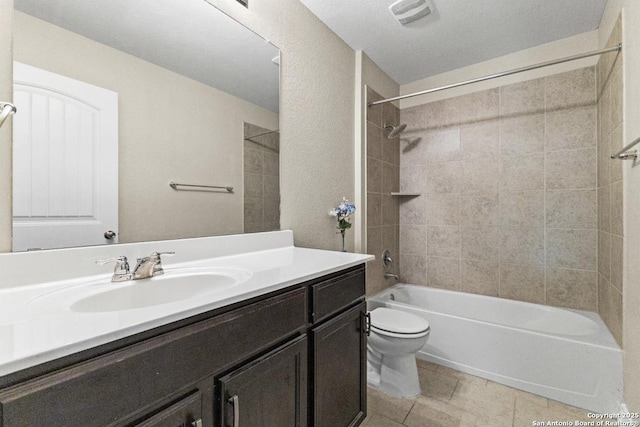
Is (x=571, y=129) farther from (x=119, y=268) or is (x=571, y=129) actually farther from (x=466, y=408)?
(x=119, y=268)

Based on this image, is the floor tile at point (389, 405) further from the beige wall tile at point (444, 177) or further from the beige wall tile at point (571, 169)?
the beige wall tile at point (571, 169)

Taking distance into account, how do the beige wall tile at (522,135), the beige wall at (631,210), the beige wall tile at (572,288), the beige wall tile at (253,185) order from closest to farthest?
1. the beige wall at (631,210)
2. the beige wall tile at (253,185)
3. the beige wall tile at (572,288)
4. the beige wall tile at (522,135)

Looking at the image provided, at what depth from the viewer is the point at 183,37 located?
1.24 meters

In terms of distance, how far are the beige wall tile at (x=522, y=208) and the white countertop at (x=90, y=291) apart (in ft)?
5.84

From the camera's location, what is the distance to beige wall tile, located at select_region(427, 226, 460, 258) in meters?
2.64

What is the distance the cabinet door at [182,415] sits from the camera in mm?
590

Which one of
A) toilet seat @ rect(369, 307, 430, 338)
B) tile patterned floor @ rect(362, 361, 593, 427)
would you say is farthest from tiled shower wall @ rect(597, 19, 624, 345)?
toilet seat @ rect(369, 307, 430, 338)

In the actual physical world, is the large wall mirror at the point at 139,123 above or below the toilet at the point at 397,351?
above

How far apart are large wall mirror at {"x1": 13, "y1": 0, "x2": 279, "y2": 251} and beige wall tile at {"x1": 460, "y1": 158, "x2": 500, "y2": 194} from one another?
72.8 inches

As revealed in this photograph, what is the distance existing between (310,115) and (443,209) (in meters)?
1.61

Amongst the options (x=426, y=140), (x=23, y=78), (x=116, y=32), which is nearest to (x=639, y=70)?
(x=426, y=140)

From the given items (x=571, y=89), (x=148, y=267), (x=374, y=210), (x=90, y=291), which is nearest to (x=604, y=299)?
(x=571, y=89)

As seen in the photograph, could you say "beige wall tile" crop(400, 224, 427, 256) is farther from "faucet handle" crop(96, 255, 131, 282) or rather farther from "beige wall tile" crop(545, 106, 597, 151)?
"faucet handle" crop(96, 255, 131, 282)

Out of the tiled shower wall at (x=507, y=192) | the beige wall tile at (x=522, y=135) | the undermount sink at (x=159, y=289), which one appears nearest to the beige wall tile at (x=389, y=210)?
the tiled shower wall at (x=507, y=192)
